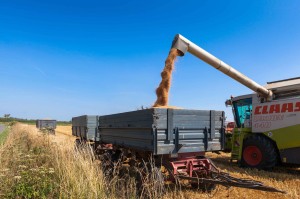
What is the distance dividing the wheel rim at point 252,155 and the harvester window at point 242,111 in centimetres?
89

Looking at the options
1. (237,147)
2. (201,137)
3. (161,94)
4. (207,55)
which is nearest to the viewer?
(201,137)

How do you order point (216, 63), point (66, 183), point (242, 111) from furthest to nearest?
1. point (242, 111)
2. point (216, 63)
3. point (66, 183)

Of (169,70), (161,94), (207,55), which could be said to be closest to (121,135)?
(161,94)

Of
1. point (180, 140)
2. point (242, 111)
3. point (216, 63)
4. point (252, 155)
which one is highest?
point (216, 63)

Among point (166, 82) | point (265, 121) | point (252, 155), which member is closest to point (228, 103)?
point (265, 121)

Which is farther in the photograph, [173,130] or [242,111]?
[242,111]

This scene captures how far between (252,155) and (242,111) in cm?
170

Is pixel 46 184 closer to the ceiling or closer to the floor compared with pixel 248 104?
closer to the floor

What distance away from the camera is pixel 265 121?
874 centimetres

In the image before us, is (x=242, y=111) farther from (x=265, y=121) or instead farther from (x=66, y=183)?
(x=66, y=183)

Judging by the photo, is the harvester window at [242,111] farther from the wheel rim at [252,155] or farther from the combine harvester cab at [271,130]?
the wheel rim at [252,155]

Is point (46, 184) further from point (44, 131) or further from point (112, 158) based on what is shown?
point (44, 131)

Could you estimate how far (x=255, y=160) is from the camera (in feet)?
29.5

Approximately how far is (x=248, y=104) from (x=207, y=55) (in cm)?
309
